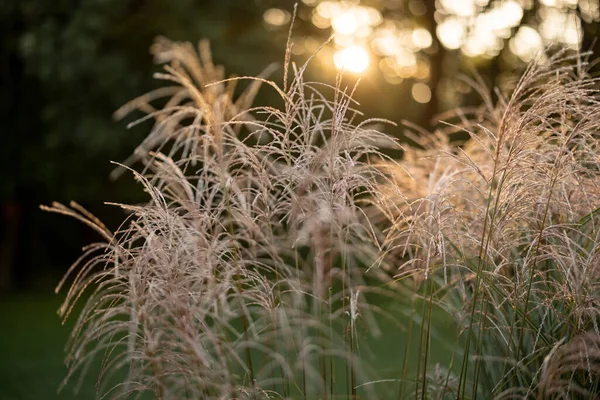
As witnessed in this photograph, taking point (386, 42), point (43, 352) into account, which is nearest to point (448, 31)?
point (386, 42)

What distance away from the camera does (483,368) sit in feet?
7.84

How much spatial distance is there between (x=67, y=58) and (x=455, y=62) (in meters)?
8.27

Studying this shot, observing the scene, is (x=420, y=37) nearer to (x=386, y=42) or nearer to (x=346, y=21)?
(x=386, y=42)

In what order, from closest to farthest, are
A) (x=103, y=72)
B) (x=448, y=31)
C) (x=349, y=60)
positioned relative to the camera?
(x=349, y=60) < (x=103, y=72) < (x=448, y=31)

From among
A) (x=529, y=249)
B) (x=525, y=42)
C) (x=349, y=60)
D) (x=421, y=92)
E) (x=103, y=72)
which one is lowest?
(x=421, y=92)

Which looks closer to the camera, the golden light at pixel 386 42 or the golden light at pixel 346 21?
the golden light at pixel 346 21

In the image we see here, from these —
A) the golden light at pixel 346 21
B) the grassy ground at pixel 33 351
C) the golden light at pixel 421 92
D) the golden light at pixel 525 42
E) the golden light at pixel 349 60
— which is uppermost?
the golden light at pixel 346 21

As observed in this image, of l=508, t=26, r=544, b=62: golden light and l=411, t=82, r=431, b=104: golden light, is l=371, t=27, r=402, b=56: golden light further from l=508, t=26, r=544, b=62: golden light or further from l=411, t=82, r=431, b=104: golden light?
l=508, t=26, r=544, b=62: golden light

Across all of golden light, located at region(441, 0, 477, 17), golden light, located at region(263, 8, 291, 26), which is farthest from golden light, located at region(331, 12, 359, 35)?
golden light, located at region(441, 0, 477, 17)

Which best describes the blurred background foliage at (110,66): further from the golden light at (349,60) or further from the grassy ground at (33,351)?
the golden light at (349,60)

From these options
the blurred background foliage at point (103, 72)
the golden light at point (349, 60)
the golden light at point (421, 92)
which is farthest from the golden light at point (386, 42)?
the golden light at point (349, 60)

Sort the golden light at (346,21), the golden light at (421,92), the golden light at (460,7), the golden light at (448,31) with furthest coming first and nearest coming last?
the golden light at (421,92)
the golden light at (346,21)
the golden light at (448,31)
the golden light at (460,7)

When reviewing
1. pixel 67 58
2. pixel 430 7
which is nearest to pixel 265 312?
pixel 67 58

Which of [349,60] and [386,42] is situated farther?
[386,42]
